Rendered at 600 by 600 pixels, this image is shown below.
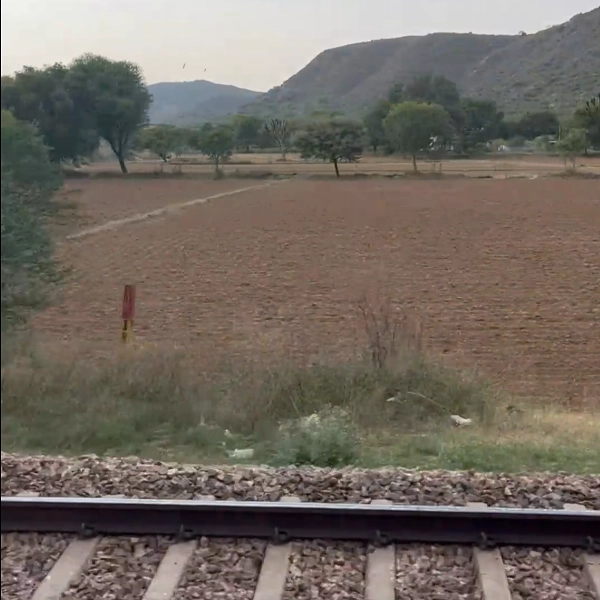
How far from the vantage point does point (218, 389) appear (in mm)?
6754

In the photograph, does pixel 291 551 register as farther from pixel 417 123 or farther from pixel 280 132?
pixel 280 132

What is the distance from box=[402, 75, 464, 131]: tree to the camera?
1123 cm

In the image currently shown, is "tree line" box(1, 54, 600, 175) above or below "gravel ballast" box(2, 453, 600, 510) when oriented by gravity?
above

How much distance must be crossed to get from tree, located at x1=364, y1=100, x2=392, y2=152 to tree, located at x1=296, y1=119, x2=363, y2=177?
0.64 feet

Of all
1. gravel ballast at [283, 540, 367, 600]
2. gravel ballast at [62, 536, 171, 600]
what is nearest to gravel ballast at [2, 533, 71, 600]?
gravel ballast at [62, 536, 171, 600]

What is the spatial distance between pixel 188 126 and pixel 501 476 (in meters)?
7.63

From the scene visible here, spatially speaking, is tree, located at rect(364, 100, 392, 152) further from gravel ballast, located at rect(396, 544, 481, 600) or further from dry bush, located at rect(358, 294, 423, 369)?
gravel ballast, located at rect(396, 544, 481, 600)

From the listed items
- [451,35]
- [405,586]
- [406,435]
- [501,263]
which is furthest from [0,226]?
[501,263]

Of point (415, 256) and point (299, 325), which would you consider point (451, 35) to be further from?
point (415, 256)

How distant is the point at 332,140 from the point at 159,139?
24.6ft

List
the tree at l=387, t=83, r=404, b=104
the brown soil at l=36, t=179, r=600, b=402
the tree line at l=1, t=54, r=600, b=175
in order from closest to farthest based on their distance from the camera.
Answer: the tree line at l=1, t=54, r=600, b=175, the brown soil at l=36, t=179, r=600, b=402, the tree at l=387, t=83, r=404, b=104

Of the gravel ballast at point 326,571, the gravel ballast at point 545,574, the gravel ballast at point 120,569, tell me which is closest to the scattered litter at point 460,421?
the gravel ballast at point 545,574

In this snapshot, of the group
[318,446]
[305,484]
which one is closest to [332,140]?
[318,446]

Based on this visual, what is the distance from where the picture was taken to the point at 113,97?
6.57m
